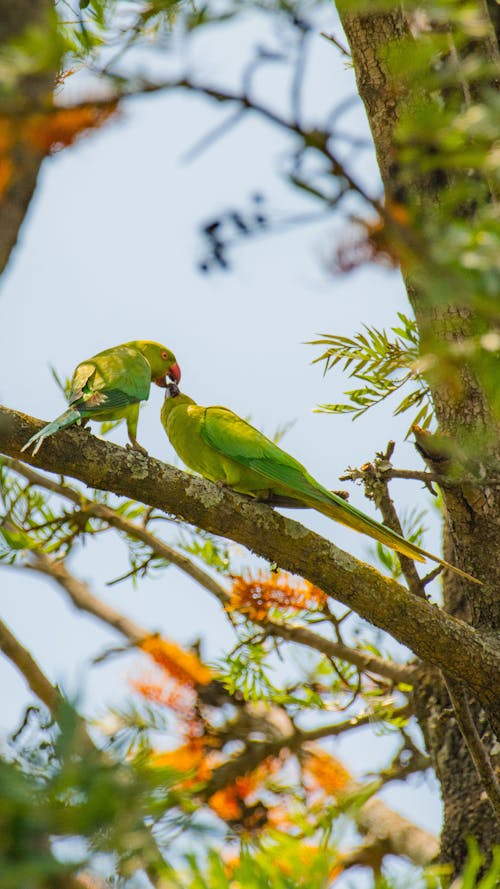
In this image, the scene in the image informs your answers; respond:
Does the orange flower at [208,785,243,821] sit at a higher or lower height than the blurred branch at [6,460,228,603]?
lower

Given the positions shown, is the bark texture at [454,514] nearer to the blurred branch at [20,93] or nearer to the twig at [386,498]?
the twig at [386,498]

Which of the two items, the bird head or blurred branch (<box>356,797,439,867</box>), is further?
the bird head

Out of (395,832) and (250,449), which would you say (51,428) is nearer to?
(250,449)

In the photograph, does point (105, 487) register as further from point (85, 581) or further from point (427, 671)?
point (85, 581)

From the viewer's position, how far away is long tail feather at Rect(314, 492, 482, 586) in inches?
104

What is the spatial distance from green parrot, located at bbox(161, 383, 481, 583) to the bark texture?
0.14m

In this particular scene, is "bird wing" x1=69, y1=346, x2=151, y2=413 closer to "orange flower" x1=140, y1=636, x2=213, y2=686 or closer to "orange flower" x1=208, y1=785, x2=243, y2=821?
"orange flower" x1=140, y1=636, x2=213, y2=686

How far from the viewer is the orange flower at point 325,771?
325cm

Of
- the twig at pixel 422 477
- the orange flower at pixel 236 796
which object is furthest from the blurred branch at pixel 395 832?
the twig at pixel 422 477

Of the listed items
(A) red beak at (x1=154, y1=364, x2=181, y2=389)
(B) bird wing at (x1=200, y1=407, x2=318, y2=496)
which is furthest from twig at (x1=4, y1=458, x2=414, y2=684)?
(A) red beak at (x1=154, y1=364, x2=181, y2=389)

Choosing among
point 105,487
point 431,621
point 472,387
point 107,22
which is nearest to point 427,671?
point 431,621

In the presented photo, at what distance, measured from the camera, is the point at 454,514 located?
2.64 metres

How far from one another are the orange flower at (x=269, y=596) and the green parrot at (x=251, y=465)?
242 mm

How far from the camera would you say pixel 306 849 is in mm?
1080
